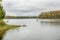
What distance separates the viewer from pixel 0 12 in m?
85.2

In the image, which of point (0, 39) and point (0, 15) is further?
point (0, 15)

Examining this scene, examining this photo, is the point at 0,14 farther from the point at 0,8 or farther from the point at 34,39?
the point at 34,39

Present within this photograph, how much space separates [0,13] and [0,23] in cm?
1205

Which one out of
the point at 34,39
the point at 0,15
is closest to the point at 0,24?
the point at 0,15

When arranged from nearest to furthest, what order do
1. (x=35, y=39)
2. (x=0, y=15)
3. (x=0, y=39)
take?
(x=0, y=39) < (x=35, y=39) < (x=0, y=15)

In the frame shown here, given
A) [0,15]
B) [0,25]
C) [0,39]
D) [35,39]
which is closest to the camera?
[0,39]

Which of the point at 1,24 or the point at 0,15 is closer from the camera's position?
the point at 1,24

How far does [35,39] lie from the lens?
47.2 m

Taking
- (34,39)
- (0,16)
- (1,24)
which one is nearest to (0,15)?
(0,16)

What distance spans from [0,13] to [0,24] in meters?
12.4

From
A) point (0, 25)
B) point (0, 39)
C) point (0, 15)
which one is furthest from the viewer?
point (0, 15)

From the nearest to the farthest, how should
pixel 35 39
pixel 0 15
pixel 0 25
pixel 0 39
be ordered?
pixel 0 39
pixel 35 39
pixel 0 25
pixel 0 15

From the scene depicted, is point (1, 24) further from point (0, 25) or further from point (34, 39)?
point (34, 39)

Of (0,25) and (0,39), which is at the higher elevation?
(0,39)
